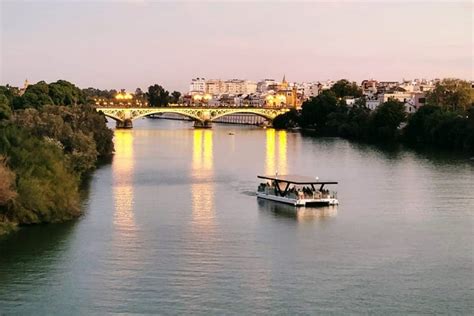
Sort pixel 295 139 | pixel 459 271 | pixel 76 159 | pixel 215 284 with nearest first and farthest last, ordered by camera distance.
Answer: pixel 215 284
pixel 459 271
pixel 76 159
pixel 295 139

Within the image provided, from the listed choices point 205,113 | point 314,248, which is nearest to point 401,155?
point 314,248

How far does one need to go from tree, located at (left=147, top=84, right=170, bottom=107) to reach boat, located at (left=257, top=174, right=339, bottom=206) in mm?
59976

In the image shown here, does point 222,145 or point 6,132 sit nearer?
point 6,132

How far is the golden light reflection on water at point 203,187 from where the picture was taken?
1559cm

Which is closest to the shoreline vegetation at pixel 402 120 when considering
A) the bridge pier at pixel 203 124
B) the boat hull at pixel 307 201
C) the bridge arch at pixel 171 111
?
the bridge pier at pixel 203 124

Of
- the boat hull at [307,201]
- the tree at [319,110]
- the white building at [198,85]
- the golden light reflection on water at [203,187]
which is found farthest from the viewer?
the white building at [198,85]

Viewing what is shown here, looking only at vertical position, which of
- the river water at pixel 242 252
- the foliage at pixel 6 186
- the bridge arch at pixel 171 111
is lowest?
the river water at pixel 242 252

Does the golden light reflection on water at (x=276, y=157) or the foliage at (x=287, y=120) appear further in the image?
the foliage at (x=287, y=120)

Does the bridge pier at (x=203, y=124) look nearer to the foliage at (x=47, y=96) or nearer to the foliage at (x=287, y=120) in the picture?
Answer: the foliage at (x=287, y=120)

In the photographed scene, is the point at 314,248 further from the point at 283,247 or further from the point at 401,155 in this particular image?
the point at 401,155

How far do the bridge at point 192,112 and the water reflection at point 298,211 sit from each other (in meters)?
30.5

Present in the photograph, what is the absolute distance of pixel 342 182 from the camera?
21234mm

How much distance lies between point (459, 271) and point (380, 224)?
3.54 meters

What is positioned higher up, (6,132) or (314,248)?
(6,132)
